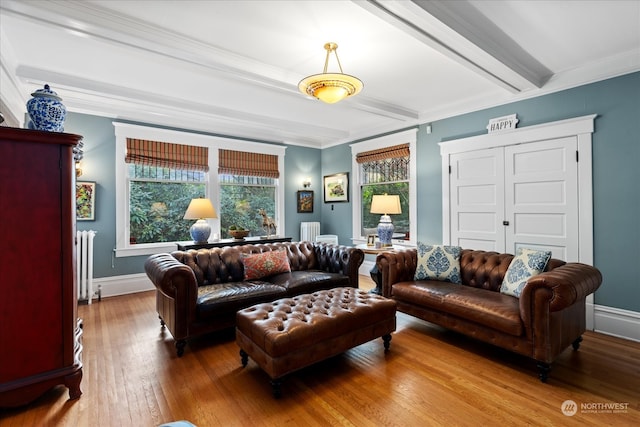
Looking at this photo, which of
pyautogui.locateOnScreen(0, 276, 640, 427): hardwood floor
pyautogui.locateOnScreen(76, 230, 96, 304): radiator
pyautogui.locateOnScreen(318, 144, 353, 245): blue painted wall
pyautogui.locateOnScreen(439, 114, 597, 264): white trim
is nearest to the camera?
pyautogui.locateOnScreen(0, 276, 640, 427): hardwood floor

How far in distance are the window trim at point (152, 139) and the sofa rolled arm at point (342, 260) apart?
2.20 meters

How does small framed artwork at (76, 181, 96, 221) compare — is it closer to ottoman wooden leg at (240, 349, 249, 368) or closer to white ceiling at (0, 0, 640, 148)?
white ceiling at (0, 0, 640, 148)

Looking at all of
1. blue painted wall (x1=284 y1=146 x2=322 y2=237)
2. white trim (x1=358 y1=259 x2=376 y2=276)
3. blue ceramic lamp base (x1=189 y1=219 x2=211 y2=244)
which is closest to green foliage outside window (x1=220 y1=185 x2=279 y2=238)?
blue painted wall (x1=284 y1=146 x2=322 y2=237)

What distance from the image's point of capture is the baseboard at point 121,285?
14.2ft

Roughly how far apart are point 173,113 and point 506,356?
491cm

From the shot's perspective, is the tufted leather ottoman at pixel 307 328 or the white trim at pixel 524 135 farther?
the white trim at pixel 524 135

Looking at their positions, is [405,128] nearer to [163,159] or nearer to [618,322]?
[618,322]

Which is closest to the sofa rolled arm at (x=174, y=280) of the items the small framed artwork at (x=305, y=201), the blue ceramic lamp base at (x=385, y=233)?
the blue ceramic lamp base at (x=385, y=233)

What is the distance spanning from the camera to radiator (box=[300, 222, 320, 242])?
6352mm

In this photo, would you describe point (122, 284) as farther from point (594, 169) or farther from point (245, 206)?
point (594, 169)

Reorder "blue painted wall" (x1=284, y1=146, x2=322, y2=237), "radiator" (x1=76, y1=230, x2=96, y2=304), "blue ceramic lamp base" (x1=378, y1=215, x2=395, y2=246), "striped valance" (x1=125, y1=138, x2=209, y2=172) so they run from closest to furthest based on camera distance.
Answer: "radiator" (x1=76, y1=230, x2=96, y2=304), "blue ceramic lamp base" (x1=378, y1=215, x2=395, y2=246), "striped valance" (x1=125, y1=138, x2=209, y2=172), "blue painted wall" (x1=284, y1=146, x2=322, y2=237)

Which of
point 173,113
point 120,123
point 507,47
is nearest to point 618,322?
point 507,47

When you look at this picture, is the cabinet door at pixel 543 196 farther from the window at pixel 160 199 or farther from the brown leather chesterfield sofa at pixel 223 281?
the window at pixel 160 199

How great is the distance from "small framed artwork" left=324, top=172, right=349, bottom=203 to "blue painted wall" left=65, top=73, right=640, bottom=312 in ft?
5.38
